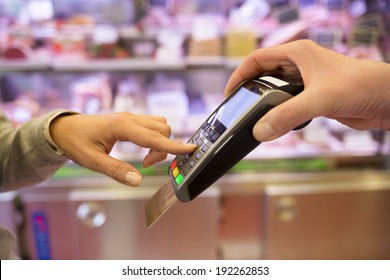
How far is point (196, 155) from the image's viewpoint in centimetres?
81

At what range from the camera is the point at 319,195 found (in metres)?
1.73

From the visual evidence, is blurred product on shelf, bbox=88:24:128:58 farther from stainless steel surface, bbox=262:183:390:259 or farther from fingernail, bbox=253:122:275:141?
fingernail, bbox=253:122:275:141

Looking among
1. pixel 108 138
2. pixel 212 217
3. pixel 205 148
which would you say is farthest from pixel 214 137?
pixel 212 217

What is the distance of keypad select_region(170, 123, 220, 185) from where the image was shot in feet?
2.64

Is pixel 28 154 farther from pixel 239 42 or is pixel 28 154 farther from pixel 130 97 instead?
pixel 239 42

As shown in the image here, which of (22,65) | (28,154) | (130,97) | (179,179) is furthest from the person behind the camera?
(130,97)

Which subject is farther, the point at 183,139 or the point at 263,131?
the point at 183,139

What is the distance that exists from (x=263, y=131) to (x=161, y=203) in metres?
0.29

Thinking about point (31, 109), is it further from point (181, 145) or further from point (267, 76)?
point (267, 76)

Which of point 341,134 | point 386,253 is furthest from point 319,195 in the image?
point 386,253

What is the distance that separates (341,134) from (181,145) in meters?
1.33

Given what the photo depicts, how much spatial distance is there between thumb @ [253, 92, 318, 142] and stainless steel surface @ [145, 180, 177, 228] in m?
0.24

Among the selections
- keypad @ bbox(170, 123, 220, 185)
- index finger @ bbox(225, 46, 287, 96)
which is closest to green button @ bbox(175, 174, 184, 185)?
keypad @ bbox(170, 123, 220, 185)

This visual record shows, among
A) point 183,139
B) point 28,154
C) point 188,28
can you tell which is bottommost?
point 183,139
